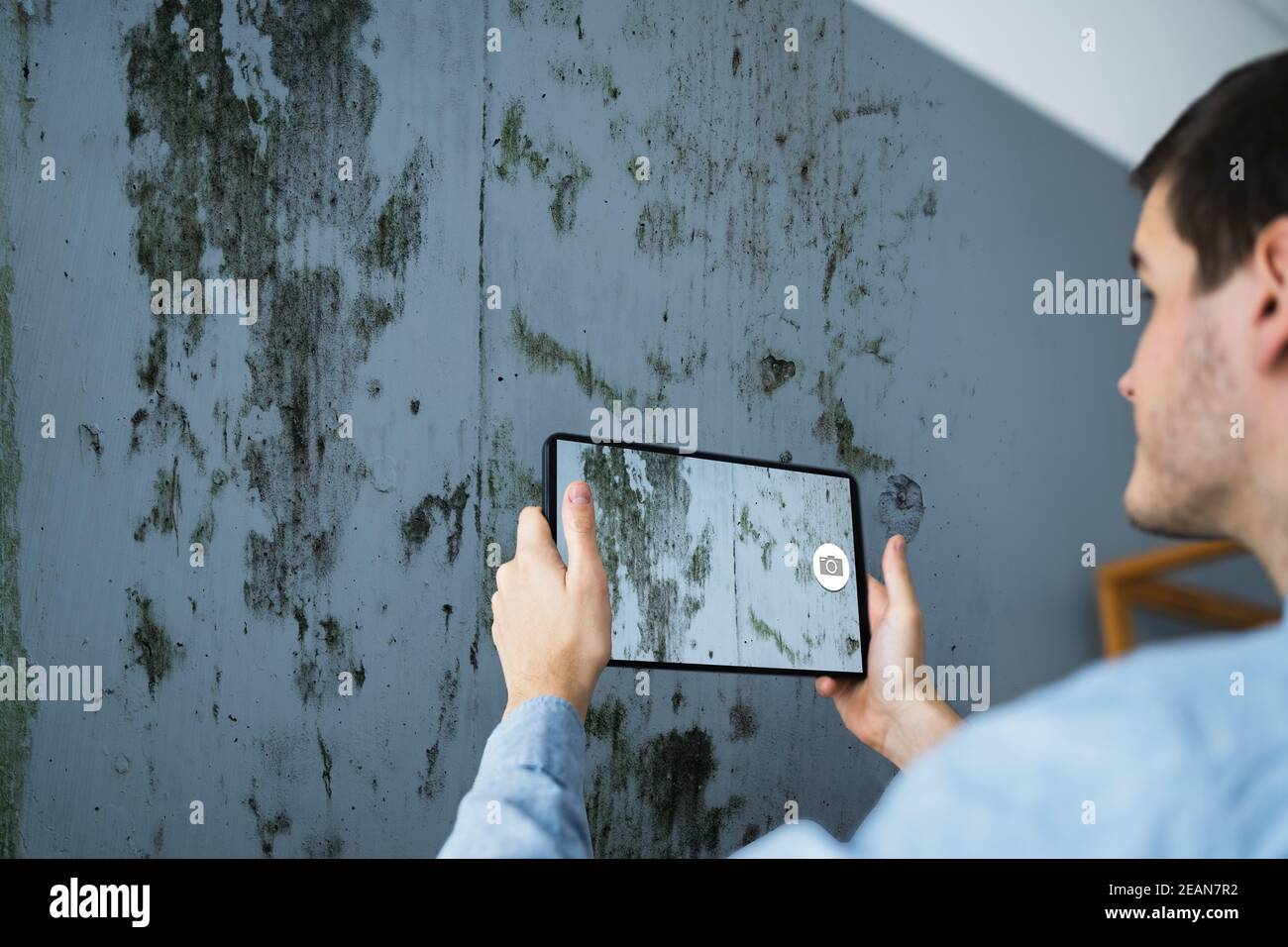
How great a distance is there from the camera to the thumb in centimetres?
113

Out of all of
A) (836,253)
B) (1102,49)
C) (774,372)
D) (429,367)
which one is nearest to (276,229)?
(429,367)

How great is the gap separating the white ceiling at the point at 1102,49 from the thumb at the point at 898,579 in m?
0.96

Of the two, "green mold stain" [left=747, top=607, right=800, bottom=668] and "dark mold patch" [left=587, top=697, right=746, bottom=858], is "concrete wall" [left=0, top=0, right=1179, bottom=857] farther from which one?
"green mold stain" [left=747, top=607, right=800, bottom=668]

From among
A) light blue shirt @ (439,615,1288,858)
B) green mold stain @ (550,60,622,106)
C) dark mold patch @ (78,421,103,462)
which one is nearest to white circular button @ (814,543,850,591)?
light blue shirt @ (439,615,1288,858)

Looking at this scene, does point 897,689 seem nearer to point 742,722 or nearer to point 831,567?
point 831,567

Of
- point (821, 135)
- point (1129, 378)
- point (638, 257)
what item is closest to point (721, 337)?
point (638, 257)

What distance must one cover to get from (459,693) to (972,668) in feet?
2.74

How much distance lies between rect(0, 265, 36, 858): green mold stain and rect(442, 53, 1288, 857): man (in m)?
0.65

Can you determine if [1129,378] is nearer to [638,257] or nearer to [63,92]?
[638,257]

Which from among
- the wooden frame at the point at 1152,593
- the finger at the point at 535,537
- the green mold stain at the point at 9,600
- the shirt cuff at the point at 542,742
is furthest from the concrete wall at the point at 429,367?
the shirt cuff at the point at 542,742

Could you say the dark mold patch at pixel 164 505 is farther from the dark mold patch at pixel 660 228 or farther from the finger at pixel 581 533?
the dark mold patch at pixel 660 228

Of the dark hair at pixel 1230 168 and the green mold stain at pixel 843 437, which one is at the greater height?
the dark hair at pixel 1230 168

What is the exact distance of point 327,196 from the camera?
50.4 inches

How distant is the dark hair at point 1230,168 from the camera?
0.64 m
